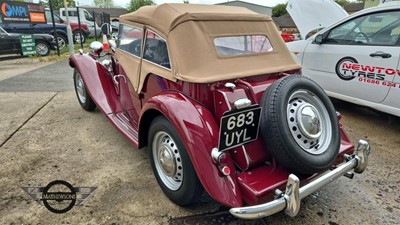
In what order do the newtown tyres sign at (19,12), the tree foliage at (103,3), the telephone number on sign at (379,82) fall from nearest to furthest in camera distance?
1. the telephone number on sign at (379,82)
2. the newtown tyres sign at (19,12)
3. the tree foliage at (103,3)

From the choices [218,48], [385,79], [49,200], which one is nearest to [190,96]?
[218,48]

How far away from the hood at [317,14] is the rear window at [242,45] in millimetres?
3126

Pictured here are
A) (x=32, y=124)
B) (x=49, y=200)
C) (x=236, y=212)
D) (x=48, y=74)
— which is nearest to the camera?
(x=236, y=212)

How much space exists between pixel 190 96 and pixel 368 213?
1.88 meters

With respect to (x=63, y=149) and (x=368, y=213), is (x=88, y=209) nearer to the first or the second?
(x=63, y=149)

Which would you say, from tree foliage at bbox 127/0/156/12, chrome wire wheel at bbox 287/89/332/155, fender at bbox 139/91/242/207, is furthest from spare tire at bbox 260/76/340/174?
tree foliage at bbox 127/0/156/12

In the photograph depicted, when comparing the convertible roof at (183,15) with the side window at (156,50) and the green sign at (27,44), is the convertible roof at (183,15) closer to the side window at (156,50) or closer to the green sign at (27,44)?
the side window at (156,50)

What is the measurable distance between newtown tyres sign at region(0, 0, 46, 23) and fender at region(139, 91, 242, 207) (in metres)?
12.6

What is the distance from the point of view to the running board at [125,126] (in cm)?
313

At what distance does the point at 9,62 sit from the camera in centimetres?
1062

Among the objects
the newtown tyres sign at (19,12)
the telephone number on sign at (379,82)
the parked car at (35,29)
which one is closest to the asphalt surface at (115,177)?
the telephone number on sign at (379,82)

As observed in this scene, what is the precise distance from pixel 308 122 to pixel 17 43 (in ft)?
39.5

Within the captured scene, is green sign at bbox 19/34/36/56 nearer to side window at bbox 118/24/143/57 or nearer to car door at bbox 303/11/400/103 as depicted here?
side window at bbox 118/24/143/57

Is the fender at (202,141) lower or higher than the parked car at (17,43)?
higher
